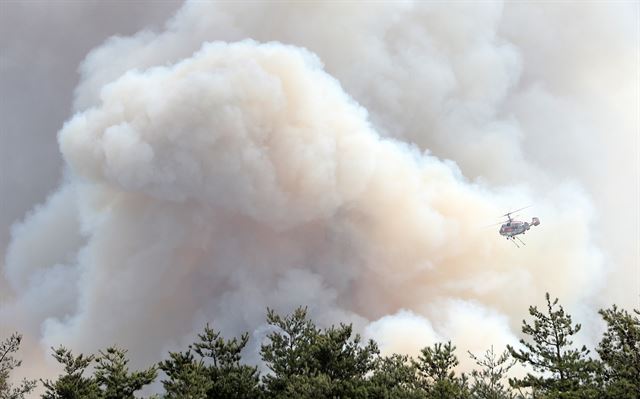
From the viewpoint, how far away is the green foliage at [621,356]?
2836 cm

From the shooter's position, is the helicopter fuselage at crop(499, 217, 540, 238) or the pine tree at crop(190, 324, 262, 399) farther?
the helicopter fuselage at crop(499, 217, 540, 238)

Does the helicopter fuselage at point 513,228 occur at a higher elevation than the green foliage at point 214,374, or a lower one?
higher

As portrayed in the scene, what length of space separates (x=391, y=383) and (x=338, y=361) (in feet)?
11.6

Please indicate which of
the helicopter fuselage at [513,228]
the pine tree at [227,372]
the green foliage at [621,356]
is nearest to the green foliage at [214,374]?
the pine tree at [227,372]

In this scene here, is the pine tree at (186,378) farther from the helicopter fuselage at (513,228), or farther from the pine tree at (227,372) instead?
the helicopter fuselage at (513,228)

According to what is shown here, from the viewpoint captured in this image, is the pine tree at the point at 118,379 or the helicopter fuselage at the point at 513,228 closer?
the pine tree at the point at 118,379

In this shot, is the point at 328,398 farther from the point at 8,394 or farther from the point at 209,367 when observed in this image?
the point at 8,394

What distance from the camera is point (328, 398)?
29.6m

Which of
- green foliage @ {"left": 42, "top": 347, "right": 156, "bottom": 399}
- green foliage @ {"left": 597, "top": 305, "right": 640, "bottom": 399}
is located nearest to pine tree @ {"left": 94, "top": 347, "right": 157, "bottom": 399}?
green foliage @ {"left": 42, "top": 347, "right": 156, "bottom": 399}

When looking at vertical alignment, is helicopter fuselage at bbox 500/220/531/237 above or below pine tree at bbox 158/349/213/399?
above

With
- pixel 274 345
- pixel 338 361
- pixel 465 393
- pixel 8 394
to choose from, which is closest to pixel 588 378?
pixel 465 393

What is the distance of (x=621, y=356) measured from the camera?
29.5 metres

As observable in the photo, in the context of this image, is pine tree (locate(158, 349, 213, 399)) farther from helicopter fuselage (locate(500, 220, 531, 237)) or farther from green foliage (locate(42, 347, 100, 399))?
helicopter fuselage (locate(500, 220, 531, 237))

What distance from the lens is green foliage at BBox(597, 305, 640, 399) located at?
28359 mm
